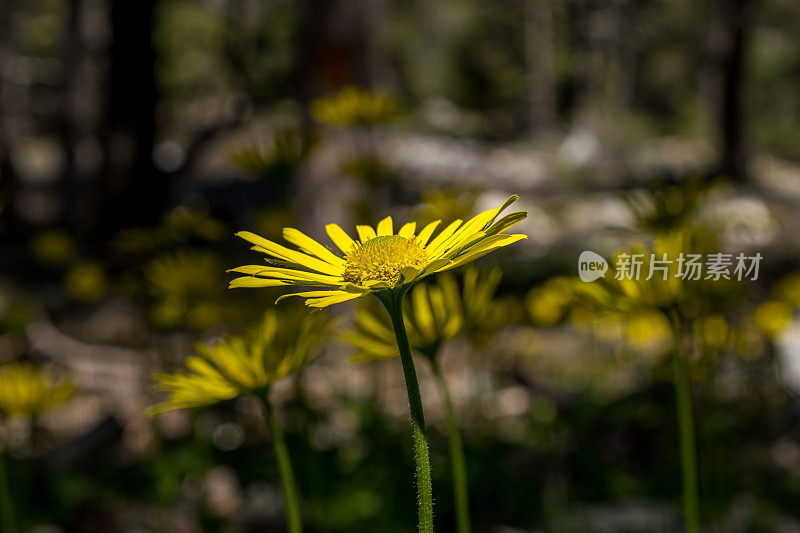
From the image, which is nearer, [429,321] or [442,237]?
[442,237]

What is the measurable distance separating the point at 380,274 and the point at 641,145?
73.5 ft

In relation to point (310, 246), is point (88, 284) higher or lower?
higher

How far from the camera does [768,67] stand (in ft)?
84.0

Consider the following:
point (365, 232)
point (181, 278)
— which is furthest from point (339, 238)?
point (181, 278)

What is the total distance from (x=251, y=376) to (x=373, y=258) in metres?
0.34

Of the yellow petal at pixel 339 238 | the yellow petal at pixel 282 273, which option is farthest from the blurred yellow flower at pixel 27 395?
the yellow petal at pixel 282 273

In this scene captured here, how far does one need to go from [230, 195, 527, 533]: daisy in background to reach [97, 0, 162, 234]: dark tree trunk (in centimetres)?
578

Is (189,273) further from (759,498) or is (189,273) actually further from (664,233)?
(759,498)

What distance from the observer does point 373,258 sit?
3.21 feet

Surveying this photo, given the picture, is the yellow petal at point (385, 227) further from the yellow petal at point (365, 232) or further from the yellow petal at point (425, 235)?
the yellow petal at point (425, 235)

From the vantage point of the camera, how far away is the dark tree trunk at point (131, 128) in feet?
20.0

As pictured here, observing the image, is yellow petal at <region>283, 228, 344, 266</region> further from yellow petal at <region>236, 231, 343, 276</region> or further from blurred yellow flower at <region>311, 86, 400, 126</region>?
blurred yellow flower at <region>311, 86, 400, 126</region>

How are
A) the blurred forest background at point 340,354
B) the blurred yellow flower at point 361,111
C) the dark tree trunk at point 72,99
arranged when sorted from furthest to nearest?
the dark tree trunk at point 72,99, the blurred yellow flower at point 361,111, the blurred forest background at point 340,354

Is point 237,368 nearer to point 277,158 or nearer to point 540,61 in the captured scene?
point 277,158
